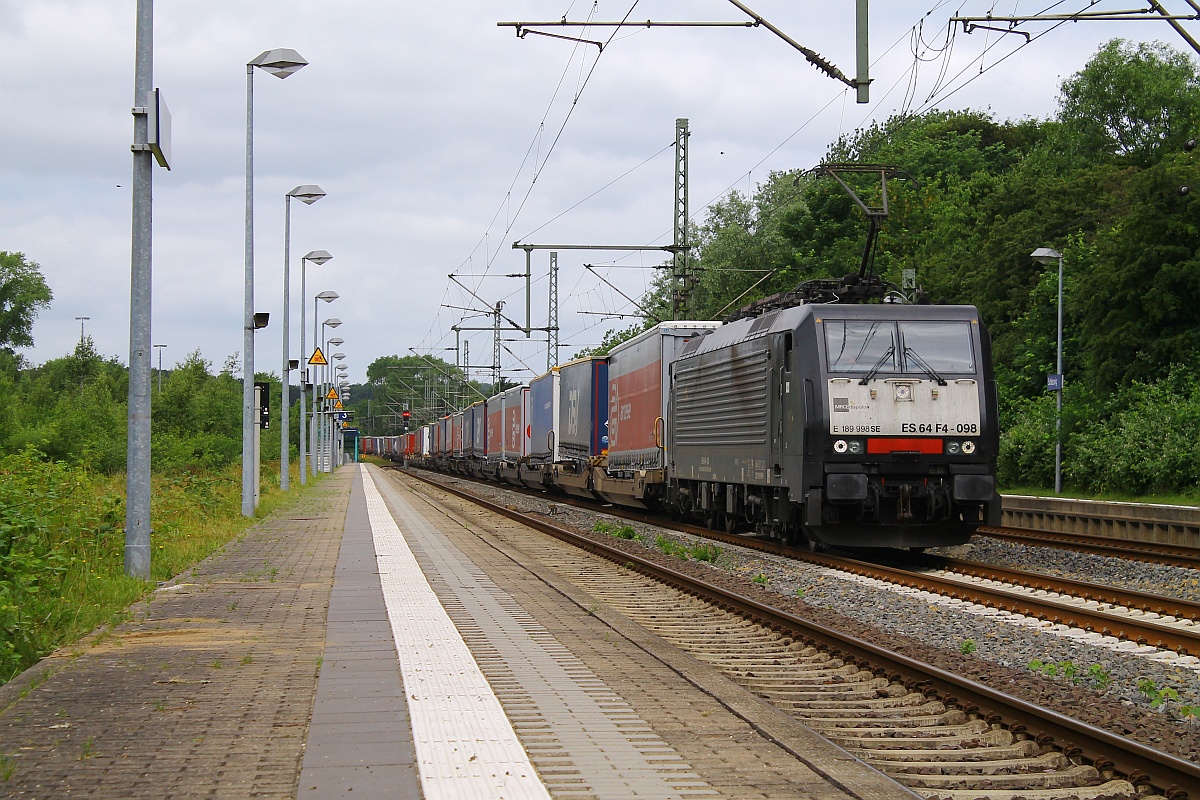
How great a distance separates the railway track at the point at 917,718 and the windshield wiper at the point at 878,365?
4.51 m

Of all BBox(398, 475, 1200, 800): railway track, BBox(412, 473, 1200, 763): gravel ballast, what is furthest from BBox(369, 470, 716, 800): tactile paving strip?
BBox(412, 473, 1200, 763): gravel ballast

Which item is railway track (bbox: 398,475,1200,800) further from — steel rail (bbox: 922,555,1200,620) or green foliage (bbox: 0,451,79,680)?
green foliage (bbox: 0,451,79,680)

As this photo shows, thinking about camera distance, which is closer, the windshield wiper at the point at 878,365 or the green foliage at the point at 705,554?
the windshield wiper at the point at 878,365

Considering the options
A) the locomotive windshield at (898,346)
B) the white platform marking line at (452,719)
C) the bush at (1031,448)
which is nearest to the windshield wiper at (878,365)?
the locomotive windshield at (898,346)

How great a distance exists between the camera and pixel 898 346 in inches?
612

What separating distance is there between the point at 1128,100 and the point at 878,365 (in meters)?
50.1

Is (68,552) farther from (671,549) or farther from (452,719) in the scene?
(452,719)

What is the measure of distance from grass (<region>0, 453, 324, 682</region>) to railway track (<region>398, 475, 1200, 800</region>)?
463 centimetres

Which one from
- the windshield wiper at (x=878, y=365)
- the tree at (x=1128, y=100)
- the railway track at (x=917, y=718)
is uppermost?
the tree at (x=1128, y=100)

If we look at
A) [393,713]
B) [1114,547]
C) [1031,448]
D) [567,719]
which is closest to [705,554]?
[1114,547]

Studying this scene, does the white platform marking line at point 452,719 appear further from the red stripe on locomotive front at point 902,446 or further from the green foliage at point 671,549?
the green foliage at point 671,549

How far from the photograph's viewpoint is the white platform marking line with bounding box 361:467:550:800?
5.19m

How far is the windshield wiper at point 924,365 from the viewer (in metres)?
15.3

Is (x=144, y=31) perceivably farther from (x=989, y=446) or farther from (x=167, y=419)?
(x=167, y=419)
